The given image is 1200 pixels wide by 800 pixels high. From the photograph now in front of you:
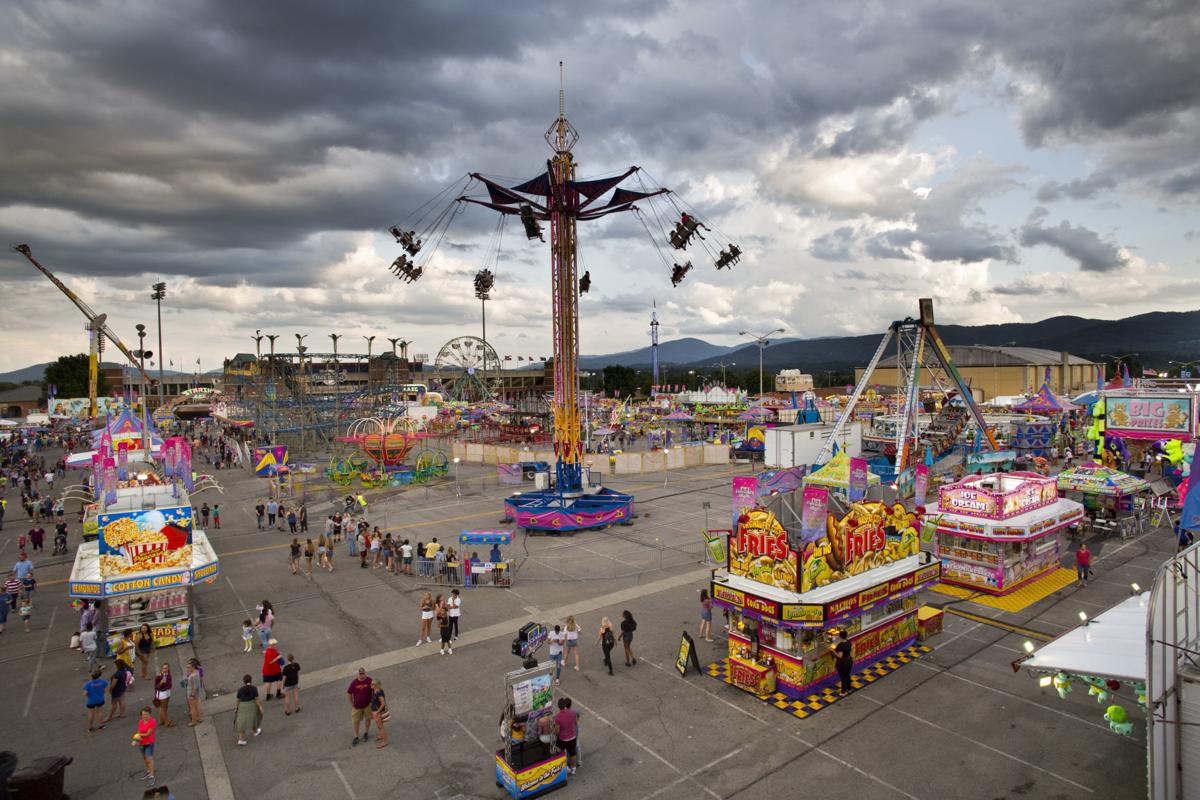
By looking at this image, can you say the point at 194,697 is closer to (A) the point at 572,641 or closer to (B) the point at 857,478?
(A) the point at 572,641

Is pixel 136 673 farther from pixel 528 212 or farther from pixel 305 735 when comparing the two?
pixel 528 212

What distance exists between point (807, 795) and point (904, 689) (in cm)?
440

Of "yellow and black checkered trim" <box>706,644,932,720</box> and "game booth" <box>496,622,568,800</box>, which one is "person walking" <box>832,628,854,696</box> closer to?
"yellow and black checkered trim" <box>706,644,932,720</box>

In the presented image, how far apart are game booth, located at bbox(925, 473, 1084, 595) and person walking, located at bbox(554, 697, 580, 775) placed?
1238cm

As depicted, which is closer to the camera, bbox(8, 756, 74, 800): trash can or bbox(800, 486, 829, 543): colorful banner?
bbox(8, 756, 74, 800): trash can

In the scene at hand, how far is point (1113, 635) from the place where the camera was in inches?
410

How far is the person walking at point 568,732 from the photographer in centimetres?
1041

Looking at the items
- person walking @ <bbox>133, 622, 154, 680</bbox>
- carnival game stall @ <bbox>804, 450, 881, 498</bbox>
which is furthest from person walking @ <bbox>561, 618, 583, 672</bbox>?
carnival game stall @ <bbox>804, 450, 881, 498</bbox>

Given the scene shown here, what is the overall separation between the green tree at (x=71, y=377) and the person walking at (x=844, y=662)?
12706cm

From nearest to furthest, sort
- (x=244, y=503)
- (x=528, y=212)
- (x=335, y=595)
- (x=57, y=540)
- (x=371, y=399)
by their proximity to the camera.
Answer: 1. (x=335, y=595)
2. (x=57, y=540)
3. (x=528, y=212)
4. (x=244, y=503)
5. (x=371, y=399)

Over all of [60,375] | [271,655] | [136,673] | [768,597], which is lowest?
[136,673]

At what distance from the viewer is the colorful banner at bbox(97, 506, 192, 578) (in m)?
16.0

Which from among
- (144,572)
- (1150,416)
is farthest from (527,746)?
(1150,416)

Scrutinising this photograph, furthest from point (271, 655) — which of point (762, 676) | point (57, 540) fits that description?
point (57, 540)
